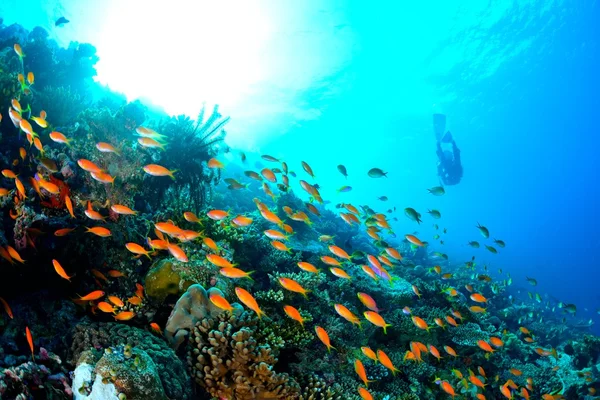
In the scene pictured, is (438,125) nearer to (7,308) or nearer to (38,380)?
(7,308)

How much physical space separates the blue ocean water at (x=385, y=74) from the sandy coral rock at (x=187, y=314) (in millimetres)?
20291

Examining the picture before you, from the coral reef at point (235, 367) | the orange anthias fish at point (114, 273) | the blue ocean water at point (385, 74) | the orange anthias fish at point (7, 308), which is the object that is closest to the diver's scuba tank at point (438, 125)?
the blue ocean water at point (385, 74)

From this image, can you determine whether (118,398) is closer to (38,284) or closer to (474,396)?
(38,284)

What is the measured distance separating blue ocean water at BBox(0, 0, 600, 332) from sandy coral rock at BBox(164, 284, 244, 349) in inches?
799

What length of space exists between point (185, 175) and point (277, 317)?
5.36 m

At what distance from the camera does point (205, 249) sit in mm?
5688

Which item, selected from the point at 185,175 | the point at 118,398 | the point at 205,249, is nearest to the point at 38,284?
the point at 205,249

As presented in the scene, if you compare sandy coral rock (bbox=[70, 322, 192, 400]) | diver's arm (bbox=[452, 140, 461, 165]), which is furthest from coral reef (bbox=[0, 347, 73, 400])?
diver's arm (bbox=[452, 140, 461, 165])

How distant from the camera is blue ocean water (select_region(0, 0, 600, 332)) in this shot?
28922 millimetres

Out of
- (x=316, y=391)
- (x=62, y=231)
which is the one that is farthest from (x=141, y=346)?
(x=316, y=391)

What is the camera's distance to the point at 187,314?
4246mm

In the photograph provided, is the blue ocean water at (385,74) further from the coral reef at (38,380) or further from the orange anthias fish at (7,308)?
the coral reef at (38,380)

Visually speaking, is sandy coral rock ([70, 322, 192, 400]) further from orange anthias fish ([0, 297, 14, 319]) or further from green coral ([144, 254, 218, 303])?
green coral ([144, 254, 218, 303])

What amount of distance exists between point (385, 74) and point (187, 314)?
120 ft
